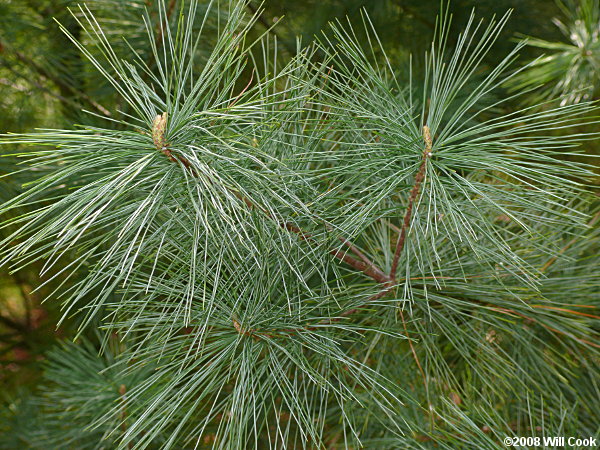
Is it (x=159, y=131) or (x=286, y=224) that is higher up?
(x=159, y=131)

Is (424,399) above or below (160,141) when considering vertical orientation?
below

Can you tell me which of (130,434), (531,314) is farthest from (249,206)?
(531,314)

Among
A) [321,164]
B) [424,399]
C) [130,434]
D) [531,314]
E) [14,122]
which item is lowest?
[424,399]

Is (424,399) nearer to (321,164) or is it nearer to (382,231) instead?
(382,231)

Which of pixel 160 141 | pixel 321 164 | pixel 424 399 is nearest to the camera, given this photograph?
pixel 160 141

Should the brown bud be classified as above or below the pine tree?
above

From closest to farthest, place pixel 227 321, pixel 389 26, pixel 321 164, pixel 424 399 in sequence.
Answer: pixel 227 321 → pixel 321 164 → pixel 424 399 → pixel 389 26

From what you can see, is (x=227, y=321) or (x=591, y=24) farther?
(x=591, y=24)

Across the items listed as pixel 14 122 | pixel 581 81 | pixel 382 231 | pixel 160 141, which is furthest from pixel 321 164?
pixel 14 122

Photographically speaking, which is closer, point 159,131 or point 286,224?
point 159,131

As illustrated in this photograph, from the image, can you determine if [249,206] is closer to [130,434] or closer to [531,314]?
[130,434]

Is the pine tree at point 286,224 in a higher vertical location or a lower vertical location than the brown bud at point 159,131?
lower
